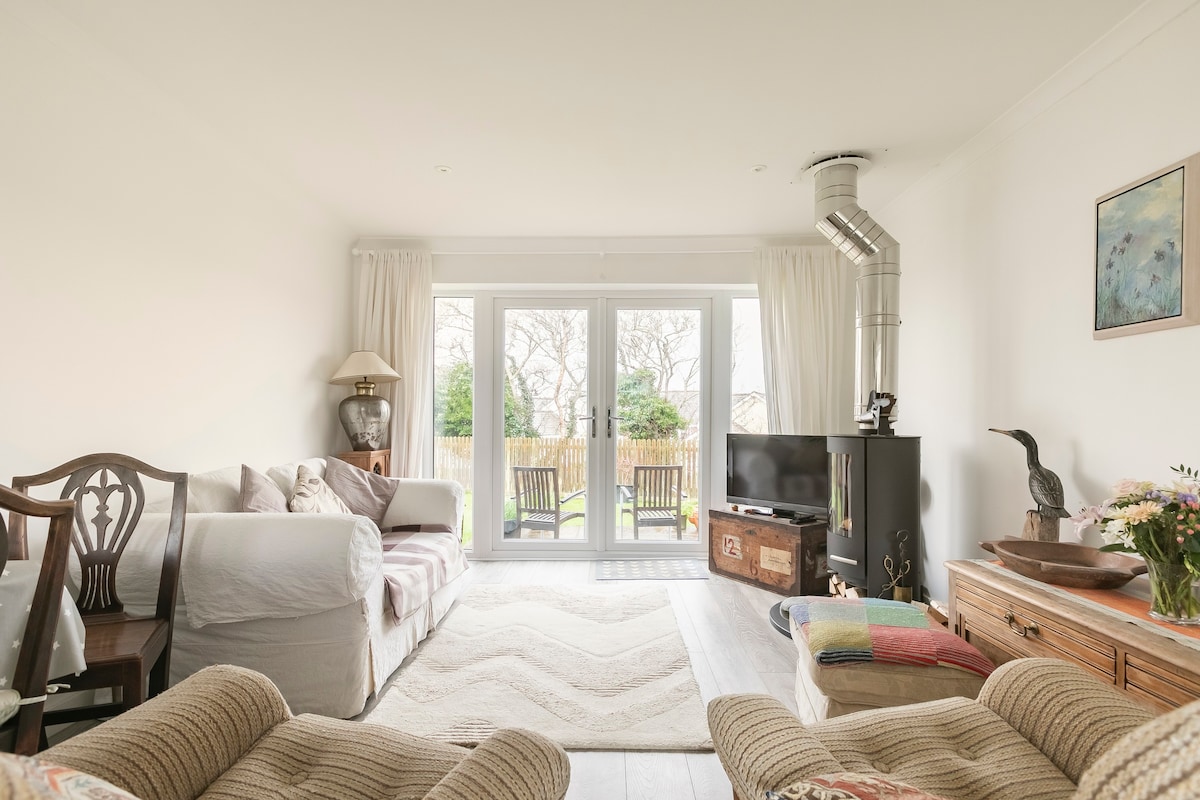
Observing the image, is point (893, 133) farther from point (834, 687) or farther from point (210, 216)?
point (210, 216)

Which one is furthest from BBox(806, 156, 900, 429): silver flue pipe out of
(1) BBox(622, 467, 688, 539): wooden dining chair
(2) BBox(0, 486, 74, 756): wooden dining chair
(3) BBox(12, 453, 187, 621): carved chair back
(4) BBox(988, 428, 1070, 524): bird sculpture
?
(2) BBox(0, 486, 74, 756): wooden dining chair

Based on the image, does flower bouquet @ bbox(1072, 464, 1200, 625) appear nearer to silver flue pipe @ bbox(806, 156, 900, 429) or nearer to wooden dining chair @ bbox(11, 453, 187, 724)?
silver flue pipe @ bbox(806, 156, 900, 429)

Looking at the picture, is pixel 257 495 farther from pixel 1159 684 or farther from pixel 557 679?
pixel 1159 684

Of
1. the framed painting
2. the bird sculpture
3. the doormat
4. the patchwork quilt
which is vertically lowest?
the doormat

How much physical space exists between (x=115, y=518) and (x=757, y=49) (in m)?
3.01

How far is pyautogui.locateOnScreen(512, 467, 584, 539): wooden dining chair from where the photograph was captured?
15.9 ft

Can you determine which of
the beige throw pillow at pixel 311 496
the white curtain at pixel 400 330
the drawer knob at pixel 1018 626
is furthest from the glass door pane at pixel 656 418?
the drawer knob at pixel 1018 626

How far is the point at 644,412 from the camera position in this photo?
15.9 feet

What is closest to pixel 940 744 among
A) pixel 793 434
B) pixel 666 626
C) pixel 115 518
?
pixel 666 626

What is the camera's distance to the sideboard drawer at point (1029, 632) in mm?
1495

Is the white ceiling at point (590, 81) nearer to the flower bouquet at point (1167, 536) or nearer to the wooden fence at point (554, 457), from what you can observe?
the flower bouquet at point (1167, 536)

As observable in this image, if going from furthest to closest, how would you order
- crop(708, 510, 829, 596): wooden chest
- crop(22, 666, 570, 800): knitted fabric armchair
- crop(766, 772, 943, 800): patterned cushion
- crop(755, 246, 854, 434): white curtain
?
crop(755, 246, 854, 434): white curtain < crop(708, 510, 829, 596): wooden chest < crop(22, 666, 570, 800): knitted fabric armchair < crop(766, 772, 943, 800): patterned cushion

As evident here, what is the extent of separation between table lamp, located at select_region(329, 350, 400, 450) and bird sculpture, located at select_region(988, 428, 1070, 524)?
3587mm

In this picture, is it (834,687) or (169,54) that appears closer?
(834,687)
